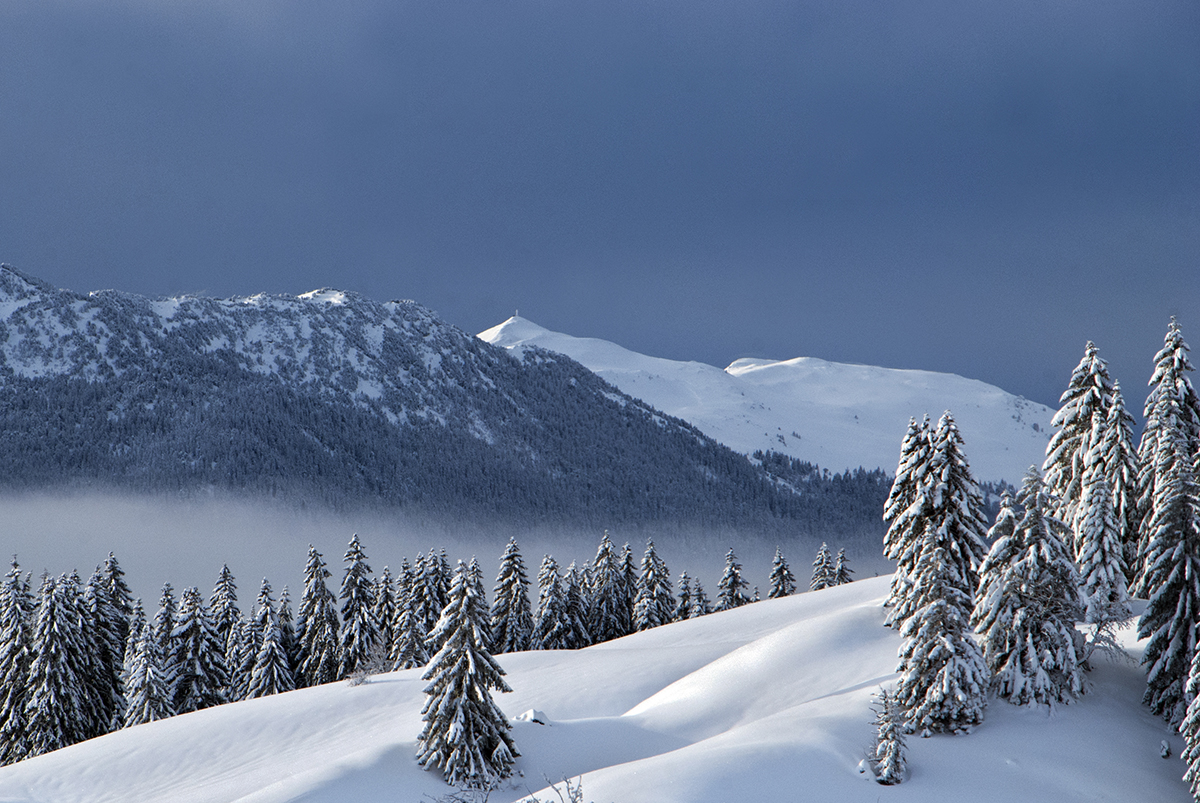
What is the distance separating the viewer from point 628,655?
4662cm

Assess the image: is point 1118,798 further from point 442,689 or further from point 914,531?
point 442,689

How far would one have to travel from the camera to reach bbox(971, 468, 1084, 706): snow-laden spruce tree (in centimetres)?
3016

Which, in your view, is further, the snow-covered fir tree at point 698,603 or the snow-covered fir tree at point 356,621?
the snow-covered fir tree at point 698,603

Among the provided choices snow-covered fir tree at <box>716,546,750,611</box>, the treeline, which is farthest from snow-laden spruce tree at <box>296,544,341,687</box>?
snow-covered fir tree at <box>716,546,750,611</box>

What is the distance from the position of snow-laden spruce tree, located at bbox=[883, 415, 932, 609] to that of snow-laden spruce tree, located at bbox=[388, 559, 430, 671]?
31.7 metres

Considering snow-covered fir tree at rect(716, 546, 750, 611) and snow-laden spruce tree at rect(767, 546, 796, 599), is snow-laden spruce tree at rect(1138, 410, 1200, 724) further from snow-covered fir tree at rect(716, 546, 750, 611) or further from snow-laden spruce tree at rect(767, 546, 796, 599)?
snow-laden spruce tree at rect(767, 546, 796, 599)

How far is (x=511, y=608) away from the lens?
64562mm

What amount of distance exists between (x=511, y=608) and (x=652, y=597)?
11646 mm

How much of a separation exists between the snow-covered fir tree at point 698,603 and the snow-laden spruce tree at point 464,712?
43079 millimetres

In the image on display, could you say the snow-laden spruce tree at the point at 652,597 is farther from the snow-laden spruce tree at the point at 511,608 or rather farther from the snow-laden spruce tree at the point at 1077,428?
the snow-laden spruce tree at the point at 1077,428

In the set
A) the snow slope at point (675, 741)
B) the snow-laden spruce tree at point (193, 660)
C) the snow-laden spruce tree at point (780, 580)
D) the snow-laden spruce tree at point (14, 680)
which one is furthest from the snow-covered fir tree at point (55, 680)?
the snow-laden spruce tree at point (780, 580)

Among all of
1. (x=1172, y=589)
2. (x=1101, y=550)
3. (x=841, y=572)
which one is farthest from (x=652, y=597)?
(x=1172, y=589)

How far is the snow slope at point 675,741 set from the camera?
25953 mm

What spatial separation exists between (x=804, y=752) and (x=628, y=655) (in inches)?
807
